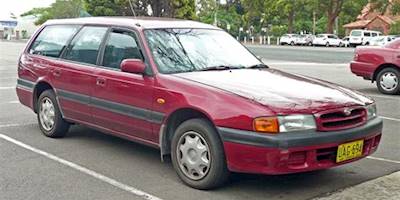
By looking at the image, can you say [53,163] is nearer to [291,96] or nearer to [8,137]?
[8,137]

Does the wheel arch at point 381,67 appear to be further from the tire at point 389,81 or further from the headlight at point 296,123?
the headlight at point 296,123

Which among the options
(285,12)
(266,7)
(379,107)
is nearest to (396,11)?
(285,12)

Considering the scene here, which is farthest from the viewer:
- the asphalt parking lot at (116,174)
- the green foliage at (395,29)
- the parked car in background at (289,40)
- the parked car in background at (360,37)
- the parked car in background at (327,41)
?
the parked car in background at (289,40)

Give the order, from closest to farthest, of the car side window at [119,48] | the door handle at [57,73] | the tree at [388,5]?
the car side window at [119,48] → the door handle at [57,73] → the tree at [388,5]

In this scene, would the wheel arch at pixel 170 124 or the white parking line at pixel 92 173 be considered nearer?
the white parking line at pixel 92 173

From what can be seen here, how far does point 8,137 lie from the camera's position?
23.6ft

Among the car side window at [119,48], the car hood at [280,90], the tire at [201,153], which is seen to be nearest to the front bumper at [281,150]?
the tire at [201,153]

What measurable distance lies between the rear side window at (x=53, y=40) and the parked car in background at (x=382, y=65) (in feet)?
24.7

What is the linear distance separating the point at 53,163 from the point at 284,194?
99.9 inches

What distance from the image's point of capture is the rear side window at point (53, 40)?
6980mm

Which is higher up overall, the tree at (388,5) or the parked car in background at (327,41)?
the tree at (388,5)

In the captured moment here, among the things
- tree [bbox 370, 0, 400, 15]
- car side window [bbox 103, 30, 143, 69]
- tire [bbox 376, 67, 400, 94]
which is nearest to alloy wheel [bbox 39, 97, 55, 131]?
car side window [bbox 103, 30, 143, 69]

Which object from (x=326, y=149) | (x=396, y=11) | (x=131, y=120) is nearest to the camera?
(x=326, y=149)

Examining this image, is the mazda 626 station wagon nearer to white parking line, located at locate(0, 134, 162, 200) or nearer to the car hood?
the car hood
